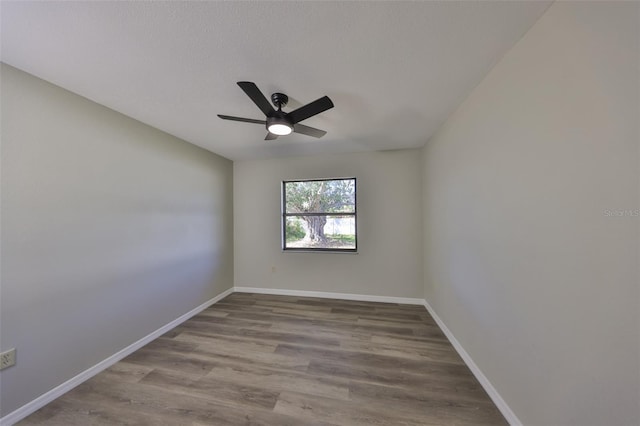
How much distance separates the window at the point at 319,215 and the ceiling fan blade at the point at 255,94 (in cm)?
202

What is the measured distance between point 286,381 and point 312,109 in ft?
7.16

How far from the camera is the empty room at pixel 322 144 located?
90 cm

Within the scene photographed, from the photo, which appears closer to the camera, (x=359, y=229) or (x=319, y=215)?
(x=359, y=229)

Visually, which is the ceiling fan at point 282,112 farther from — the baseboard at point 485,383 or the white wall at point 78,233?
the baseboard at point 485,383

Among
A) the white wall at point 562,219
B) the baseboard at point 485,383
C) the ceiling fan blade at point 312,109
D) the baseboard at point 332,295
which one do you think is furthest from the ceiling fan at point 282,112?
the baseboard at point 332,295

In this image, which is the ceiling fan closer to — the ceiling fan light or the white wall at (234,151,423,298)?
the ceiling fan light

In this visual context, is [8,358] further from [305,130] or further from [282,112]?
[305,130]

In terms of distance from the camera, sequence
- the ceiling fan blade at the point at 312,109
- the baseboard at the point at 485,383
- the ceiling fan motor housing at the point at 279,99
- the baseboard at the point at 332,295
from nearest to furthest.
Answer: the baseboard at the point at 485,383 < the ceiling fan blade at the point at 312,109 < the ceiling fan motor housing at the point at 279,99 < the baseboard at the point at 332,295

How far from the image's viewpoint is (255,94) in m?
1.48

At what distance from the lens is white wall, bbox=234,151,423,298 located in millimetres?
3279

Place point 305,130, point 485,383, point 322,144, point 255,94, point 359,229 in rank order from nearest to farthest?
point 255,94
point 485,383
point 305,130
point 322,144
point 359,229

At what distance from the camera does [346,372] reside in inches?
72.5

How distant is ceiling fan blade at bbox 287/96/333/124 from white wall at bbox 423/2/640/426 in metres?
1.15

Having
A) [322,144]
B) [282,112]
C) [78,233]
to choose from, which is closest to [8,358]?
[78,233]
